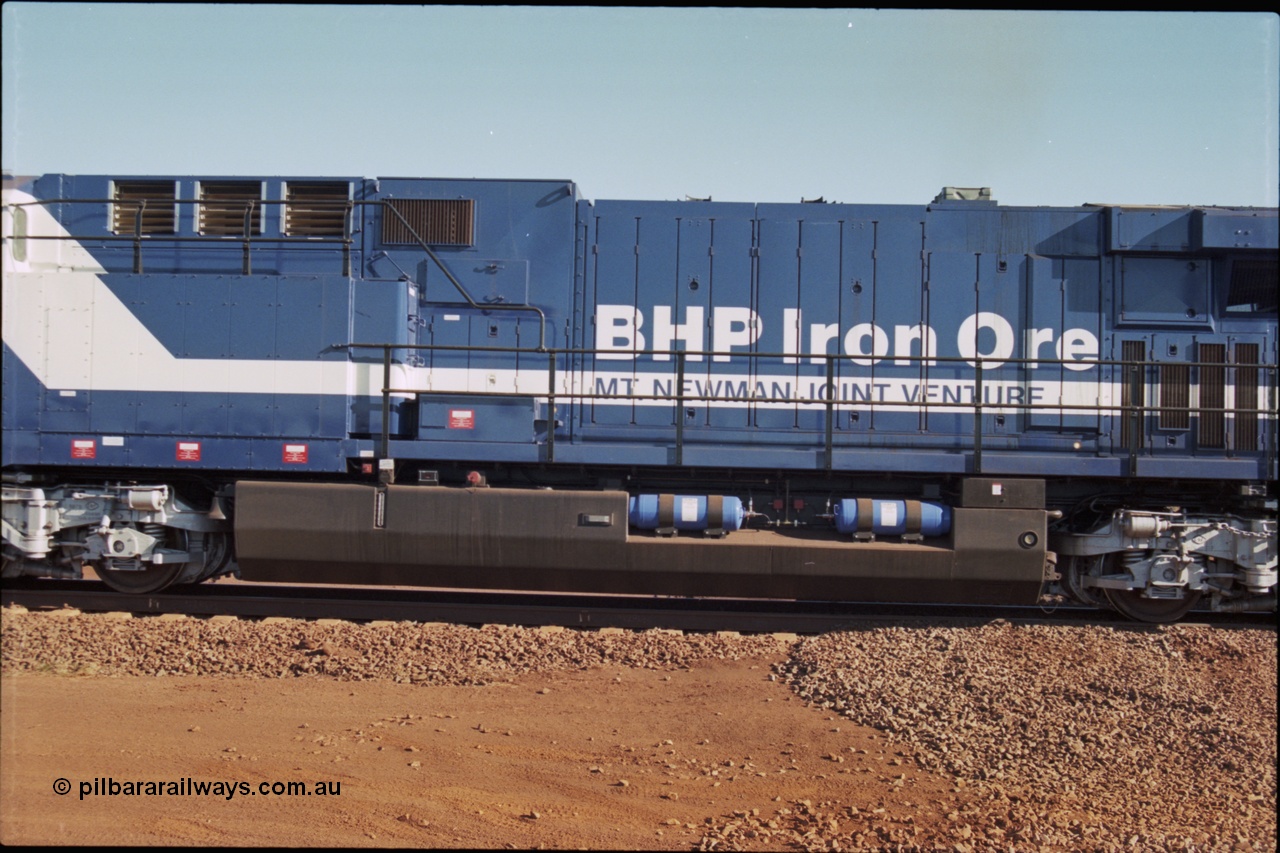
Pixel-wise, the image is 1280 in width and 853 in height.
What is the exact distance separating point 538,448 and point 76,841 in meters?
4.26

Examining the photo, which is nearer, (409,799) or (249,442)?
(409,799)

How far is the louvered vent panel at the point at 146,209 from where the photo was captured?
812 cm

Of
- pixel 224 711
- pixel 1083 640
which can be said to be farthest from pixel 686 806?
pixel 1083 640

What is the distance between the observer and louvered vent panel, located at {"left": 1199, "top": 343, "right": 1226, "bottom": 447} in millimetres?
7988

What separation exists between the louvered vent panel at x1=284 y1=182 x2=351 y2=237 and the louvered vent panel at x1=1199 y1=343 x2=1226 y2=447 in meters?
7.94

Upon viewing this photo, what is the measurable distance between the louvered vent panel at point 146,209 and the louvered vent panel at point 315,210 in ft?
3.39

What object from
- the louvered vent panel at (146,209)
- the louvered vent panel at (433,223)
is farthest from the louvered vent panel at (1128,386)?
the louvered vent panel at (146,209)

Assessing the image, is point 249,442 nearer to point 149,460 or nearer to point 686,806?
point 149,460

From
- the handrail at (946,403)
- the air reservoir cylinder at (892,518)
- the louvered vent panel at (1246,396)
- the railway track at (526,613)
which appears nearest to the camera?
the handrail at (946,403)

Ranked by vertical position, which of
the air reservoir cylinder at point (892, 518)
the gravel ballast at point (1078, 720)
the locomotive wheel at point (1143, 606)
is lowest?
the gravel ballast at point (1078, 720)

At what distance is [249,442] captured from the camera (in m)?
7.49

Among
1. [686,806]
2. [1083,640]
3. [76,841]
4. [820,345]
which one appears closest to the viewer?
[76,841]

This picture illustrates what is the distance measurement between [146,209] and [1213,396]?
9839mm

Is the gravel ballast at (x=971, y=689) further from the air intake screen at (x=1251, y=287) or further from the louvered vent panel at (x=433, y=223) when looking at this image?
the louvered vent panel at (x=433, y=223)
